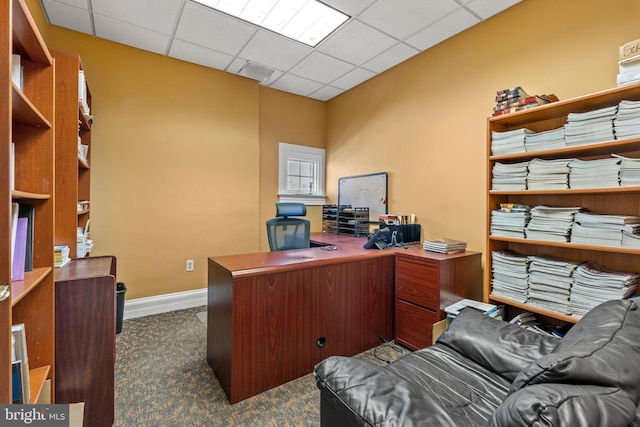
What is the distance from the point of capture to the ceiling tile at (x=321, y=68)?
10.4 ft

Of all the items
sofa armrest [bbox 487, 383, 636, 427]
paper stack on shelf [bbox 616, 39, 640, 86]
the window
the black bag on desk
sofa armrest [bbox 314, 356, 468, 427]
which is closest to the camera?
sofa armrest [bbox 487, 383, 636, 427]

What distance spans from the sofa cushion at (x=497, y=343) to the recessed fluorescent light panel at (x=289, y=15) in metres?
2.52

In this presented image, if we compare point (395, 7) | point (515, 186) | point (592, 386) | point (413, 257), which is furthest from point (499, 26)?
point (592, 386)

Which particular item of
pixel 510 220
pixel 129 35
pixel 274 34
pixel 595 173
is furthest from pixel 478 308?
pixel 129 35

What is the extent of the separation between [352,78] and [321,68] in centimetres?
46

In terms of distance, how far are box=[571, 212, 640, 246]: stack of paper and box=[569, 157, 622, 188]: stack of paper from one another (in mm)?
186

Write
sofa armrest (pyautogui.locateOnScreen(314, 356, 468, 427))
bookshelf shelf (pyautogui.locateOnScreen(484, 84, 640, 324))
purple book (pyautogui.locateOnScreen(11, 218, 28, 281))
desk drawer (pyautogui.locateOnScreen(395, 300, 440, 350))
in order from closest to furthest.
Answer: sofa armrest (pyautogui.locateOnScreen(314, 356, 468, 427)) < purple book (pyautogui.locateOnScreen(11, 218, 28, 281)) < bookshelf shelf (pyautogui.locateOnScreen(484, 84, 640, 324)) < desk drawer (pyautogui.locateOnScreen(395, 300, 440, 350))

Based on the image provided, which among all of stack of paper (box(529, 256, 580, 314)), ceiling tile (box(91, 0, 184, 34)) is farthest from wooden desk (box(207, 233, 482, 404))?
ceiling tile (box(91, 0, 184, 34))

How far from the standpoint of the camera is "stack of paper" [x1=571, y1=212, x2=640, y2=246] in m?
1.65

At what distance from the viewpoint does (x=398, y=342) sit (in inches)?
95.0

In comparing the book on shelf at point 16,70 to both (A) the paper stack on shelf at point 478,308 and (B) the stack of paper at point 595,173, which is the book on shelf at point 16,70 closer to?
(A) the paper stack on shelf at point 478,308

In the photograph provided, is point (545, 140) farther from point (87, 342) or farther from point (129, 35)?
point (129, 35)

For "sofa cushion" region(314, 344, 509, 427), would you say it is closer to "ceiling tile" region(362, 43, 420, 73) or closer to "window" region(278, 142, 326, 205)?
"ceiling tile" region(362, 43, 420, 73)

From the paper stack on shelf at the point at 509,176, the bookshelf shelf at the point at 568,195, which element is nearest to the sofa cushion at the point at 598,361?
the bookshelf shelf at the point at 568,195
